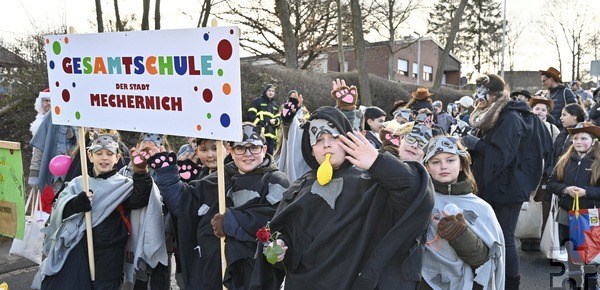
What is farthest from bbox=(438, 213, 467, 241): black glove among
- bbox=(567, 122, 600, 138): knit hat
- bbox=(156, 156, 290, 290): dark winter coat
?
bbox=(567, 122, 600, 138): knit hat

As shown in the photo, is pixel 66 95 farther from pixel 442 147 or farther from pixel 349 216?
pixel 442 147

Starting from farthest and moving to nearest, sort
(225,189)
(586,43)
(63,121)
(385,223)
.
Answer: (586,43)
(63,121)
(225,189)
(385,223)

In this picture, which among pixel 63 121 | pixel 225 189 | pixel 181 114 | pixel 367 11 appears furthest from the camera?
pixel 367 11

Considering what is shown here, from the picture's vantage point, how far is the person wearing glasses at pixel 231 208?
3615 mm

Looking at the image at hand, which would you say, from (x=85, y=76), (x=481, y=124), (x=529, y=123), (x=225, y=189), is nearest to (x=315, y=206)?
(x=225, y=189)

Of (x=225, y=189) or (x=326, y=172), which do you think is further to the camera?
(x=225, y=189)

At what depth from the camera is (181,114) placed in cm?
356

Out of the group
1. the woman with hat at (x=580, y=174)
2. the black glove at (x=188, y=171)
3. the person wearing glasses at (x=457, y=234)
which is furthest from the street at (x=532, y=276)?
the person wearing glasses at (x=457, y=234)

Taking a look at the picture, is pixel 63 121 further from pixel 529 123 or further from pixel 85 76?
pixel 529 123

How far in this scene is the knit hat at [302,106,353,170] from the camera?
111 inches

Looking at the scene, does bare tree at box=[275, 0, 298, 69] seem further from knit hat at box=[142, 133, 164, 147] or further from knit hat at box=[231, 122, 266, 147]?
knit hat at box=[231, 122, 266, 147]

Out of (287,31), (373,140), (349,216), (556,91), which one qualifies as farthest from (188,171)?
(287,31)

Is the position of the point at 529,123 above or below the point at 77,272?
above

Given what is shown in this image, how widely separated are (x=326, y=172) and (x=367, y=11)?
83.5ft
